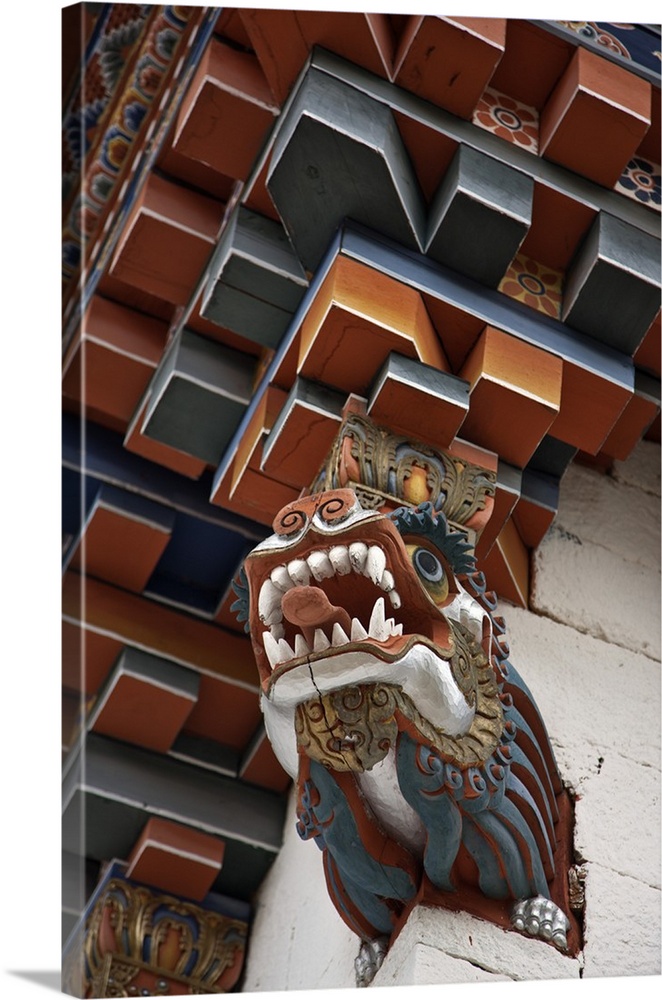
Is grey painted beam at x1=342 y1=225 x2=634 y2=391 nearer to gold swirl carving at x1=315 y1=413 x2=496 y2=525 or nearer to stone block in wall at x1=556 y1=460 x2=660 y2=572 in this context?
gold swirl carving at x1=315 y1=413 x2=496 y2=525

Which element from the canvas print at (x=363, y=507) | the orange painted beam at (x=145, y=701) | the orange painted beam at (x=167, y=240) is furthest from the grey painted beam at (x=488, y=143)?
the orange painted beam at (x=145, y=701)

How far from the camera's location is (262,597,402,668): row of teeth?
2.60 metres

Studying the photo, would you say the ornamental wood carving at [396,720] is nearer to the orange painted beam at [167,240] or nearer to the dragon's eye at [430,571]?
the dragon's eye at [430,571]

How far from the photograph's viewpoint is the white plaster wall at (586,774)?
276 centimetres

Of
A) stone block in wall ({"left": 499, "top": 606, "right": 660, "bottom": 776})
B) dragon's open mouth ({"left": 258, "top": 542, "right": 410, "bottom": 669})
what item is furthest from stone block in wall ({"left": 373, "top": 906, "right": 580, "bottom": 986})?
dragon's open mouth ({"left": 258, "top": 542, "right": 410, "bottom": 669})

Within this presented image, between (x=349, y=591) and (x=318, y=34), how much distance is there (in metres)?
1.03

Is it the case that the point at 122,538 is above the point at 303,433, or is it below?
below

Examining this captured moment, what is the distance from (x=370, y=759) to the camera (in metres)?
2.65

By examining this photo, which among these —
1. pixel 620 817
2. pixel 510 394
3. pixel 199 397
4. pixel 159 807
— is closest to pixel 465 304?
pixel 510 394

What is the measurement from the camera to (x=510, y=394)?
3.11 meters

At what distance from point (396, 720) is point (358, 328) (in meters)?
0.72

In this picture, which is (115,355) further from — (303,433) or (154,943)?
(154,943)

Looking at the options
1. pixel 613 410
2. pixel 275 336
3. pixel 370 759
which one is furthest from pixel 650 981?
pixel 275 336

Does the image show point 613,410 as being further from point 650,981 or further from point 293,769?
point 650,981
